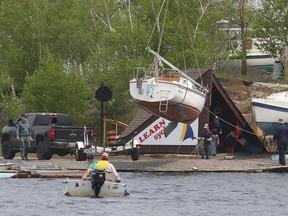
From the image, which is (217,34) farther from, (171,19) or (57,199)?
(57,199)

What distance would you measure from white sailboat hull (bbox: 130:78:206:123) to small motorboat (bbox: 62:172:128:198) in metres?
11.4

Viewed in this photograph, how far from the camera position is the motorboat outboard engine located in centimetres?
3594

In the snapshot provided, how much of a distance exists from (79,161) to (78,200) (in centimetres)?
1247

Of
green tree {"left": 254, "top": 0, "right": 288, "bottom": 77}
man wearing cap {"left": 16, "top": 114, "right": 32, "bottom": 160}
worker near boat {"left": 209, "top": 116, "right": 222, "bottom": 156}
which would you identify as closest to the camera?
Answer: man wearing cap {"left": 16, "top": 114, "right": 32, "bottom": 160}

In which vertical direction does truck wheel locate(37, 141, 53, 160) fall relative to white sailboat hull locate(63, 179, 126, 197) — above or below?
above

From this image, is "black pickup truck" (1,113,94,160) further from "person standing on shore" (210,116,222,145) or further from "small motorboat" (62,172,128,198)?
"small motorboat" (62,172,128,198)

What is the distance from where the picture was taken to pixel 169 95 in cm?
4781

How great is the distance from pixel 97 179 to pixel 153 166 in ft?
34.2

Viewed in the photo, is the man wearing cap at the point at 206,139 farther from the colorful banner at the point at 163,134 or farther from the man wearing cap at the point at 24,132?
the man wearing cap at the point at 24,132

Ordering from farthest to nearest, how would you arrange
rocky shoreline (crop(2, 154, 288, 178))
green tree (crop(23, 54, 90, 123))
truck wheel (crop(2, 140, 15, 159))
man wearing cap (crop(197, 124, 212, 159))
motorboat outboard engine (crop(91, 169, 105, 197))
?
green tree (crop(23, 54, 90, 123)), truck wheel (crop(2, 140, 15, 159)), man wearing cap (crop(197, 124, 212, 159)), rocky shoreline (crop(2, 154, 288, 178)), motorboat outboard engine (crop(91, 169, 105, 197))

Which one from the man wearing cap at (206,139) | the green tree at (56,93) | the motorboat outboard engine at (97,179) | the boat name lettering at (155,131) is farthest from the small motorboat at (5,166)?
the green tree at (56,93)

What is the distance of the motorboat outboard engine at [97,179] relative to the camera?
35938 mm

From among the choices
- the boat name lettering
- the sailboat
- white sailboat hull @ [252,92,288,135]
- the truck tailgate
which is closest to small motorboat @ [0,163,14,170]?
the truck tailgate

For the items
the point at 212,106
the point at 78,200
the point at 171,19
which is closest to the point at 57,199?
the point at 78,200
